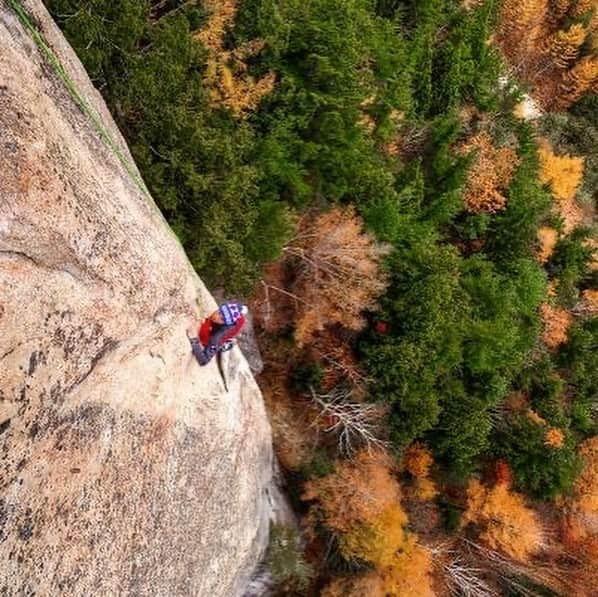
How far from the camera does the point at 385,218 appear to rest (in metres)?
18.1

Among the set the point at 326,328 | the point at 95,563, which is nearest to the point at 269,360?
the point at 326,328

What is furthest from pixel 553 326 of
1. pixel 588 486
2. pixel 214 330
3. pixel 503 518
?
pixel 214 330

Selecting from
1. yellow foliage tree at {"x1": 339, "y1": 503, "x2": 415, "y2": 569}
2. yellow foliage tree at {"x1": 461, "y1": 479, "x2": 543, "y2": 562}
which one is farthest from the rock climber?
yellow foliage tree at {"x1": 461, "y1": 479, "x2": 543, "y2": 562}

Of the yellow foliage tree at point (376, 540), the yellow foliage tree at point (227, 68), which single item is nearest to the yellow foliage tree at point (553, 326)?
the yellow foliage tree at point (376, 540)

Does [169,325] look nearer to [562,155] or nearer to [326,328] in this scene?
[326,328]

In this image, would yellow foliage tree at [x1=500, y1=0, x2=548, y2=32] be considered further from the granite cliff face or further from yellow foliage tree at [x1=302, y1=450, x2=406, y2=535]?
the granite cliff face

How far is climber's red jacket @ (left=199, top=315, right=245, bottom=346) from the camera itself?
1098 cm

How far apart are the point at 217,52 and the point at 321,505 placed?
13.1 meters

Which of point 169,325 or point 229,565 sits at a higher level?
point 169,325

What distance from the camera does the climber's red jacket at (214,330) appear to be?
432 inches

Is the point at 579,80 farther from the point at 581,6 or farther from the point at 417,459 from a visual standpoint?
the point at 417,459

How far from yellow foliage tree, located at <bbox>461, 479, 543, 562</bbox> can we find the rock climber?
14.2 m

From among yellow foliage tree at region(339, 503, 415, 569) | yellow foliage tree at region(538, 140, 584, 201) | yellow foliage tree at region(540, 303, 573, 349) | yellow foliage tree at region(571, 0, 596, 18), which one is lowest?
yellow foliage tree at region(339, 503, 415, 569)

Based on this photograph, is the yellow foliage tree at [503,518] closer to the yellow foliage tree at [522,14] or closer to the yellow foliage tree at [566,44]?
the yellow foliage tree at [522,14]
